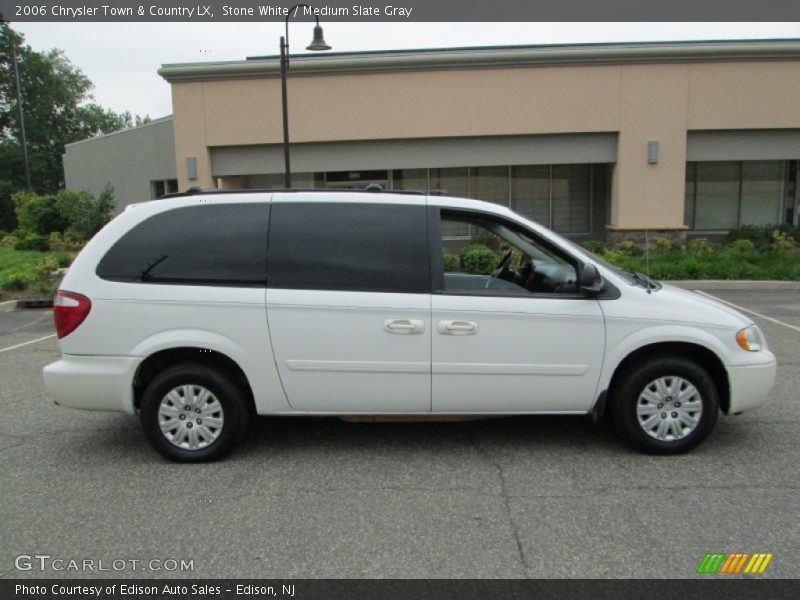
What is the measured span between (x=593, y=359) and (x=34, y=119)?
70623 mm

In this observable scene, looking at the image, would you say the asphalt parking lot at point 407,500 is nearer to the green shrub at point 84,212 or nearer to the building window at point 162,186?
the green shrub at point 84,212

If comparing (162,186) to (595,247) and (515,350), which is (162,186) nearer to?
(595,247)

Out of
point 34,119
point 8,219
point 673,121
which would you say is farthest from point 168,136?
point 34,119

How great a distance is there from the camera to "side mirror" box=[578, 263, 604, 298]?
460cm

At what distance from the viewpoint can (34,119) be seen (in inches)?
2478

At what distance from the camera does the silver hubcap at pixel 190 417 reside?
4.68 meters

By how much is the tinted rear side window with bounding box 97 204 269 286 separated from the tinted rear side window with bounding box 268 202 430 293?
0.14 m

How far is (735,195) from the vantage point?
66.9 feet

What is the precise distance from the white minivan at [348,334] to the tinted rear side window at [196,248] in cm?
1

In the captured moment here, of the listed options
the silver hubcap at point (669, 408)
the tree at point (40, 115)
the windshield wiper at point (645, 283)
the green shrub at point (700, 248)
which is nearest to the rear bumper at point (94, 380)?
the silver hubcap at point (669, 408)

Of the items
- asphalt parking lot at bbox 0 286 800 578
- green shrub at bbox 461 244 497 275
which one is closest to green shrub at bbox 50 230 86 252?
green shrub at bbox 461 244 497 275

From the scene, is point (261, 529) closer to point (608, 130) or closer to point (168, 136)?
point (608, 130)

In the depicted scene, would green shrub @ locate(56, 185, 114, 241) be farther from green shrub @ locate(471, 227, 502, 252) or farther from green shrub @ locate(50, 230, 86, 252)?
green shrub @ locate(471, 227, 502, 252)
